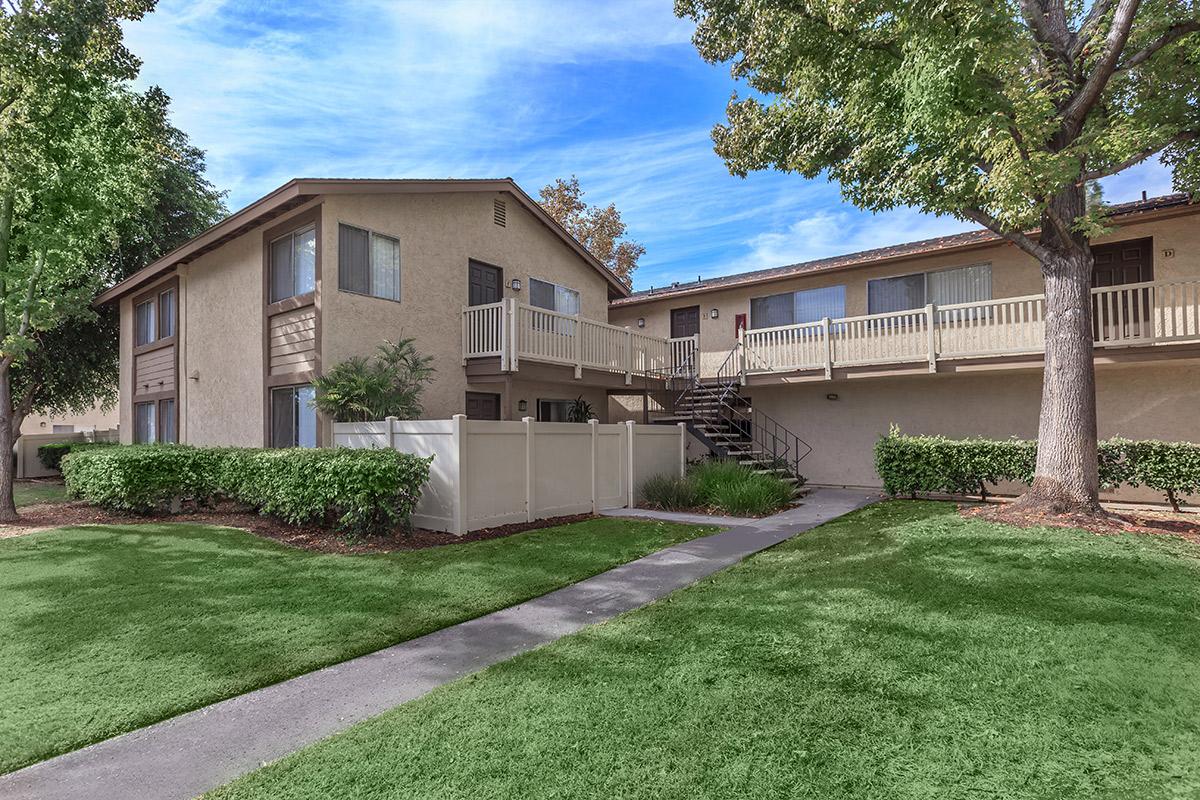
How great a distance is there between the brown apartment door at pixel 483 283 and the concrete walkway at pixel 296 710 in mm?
8958

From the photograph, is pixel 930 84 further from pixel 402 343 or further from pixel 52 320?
pixel 52 320

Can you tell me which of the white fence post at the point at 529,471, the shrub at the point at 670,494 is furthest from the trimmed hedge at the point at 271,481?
the shrub at the point at 670,494

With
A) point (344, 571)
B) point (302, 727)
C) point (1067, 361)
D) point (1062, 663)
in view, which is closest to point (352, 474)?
point (344, 571)

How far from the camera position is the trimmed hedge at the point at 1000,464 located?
10039 mm

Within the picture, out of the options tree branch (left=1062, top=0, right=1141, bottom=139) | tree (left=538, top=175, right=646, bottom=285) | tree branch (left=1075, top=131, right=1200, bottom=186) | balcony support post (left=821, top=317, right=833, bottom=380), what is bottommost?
balcony support post (left=821, top=317, right=833, bottom=380)

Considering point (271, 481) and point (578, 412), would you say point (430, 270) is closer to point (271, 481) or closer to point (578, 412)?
point (578, 412)

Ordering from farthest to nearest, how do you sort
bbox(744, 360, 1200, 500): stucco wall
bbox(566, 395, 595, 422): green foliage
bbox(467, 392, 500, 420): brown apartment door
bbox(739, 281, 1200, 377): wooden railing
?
bbox(566, 395, 595, 422): green foliage → bbox(467, 392, 500, 420): brown apartment door → bbox(744, 360, 1200, 500): stucco wall → bbox(739, 281, 1200, 377): wooden railing

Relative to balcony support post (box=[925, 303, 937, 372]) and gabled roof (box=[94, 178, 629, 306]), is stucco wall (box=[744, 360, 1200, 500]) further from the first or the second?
gabled roof (box=[94, 178, 629, 306])

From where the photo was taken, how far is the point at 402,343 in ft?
36.9

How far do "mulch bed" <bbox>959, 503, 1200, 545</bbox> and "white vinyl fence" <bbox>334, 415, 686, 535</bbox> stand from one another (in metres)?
5.95

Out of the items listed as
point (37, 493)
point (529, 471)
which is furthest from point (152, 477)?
point (37, 493)

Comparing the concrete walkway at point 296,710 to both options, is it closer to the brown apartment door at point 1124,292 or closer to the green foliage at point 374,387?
the green foliage at point 374,387

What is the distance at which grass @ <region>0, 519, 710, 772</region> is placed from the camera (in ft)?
12.7

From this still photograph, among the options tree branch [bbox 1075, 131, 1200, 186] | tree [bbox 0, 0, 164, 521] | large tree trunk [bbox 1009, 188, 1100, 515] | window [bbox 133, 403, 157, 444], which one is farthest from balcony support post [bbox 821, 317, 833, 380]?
window [bbox 133, 403, 157, 444]
